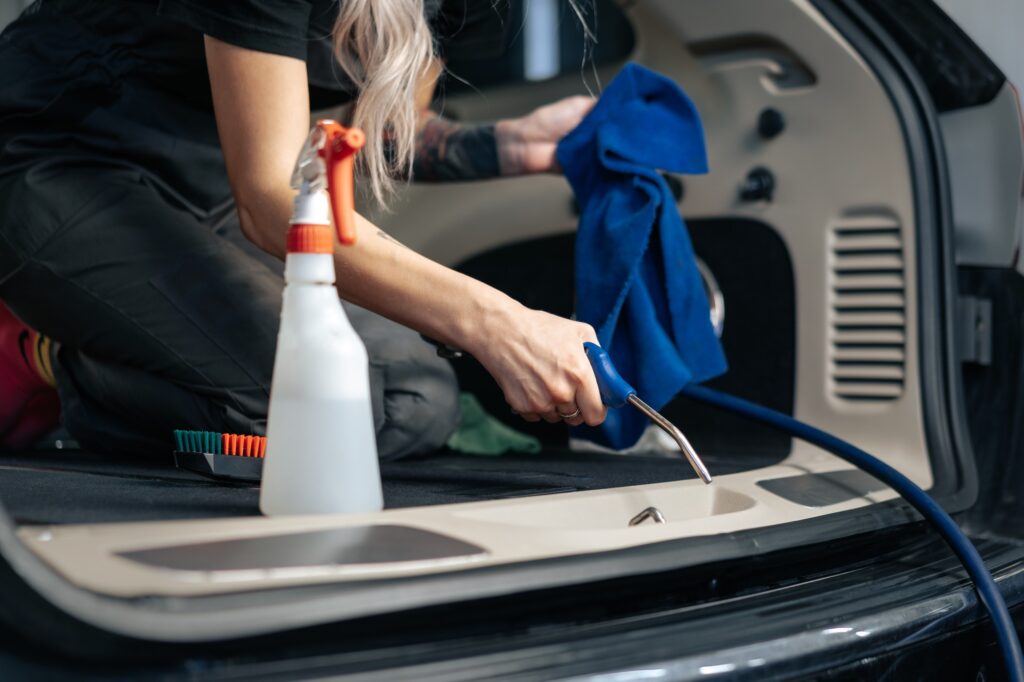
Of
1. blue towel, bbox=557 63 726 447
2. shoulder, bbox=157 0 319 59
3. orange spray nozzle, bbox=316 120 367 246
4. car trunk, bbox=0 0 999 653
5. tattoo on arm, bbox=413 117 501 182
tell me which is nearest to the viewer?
car trunk, bbox=0 0 999 653

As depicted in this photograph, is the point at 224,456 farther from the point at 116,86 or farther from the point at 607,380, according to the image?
the point at 116,86

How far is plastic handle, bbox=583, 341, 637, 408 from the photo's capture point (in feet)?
2.60

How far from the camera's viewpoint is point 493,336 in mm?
821

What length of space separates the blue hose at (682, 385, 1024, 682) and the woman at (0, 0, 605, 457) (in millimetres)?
292

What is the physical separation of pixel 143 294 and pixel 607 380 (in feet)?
1.84

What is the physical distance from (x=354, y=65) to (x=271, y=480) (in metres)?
0.53

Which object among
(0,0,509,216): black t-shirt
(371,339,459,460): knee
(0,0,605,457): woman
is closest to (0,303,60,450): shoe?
(0,0,605,457): woman

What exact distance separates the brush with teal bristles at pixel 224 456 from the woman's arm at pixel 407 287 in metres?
0.16

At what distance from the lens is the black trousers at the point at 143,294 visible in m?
1.07

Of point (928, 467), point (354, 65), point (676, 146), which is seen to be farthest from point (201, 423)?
point (928, 467)

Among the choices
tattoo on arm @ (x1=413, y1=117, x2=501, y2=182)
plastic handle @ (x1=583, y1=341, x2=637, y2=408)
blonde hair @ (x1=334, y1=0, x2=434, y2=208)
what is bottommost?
plastic handle @ (x1=583, y1=341, x2=637, y2=408)

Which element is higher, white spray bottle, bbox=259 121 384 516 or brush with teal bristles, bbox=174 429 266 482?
white spray bottle, bbox=259 121 384 516

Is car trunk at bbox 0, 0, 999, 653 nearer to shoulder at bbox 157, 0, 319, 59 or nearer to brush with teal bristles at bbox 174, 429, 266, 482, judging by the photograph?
brush with teal bristles at bbox 174, 429, 266, 482

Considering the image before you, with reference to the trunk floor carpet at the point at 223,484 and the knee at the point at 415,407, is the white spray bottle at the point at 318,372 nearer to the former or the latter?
the trunk floor carpet at the point at 223,484
